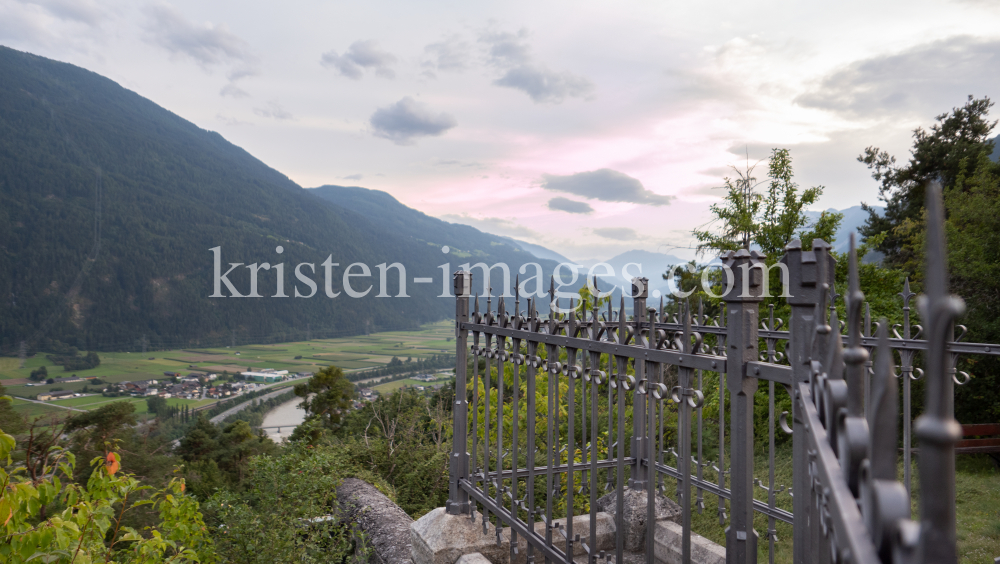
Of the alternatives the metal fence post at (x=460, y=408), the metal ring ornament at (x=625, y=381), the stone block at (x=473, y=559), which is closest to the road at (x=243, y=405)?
the metal fence post at (x=460, y=408)

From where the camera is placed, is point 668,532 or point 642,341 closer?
point 642,341

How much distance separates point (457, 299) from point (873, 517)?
383cm

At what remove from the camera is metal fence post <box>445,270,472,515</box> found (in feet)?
13.5

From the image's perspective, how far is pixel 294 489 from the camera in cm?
510

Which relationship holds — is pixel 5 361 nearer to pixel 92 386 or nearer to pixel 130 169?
pixel 92 386

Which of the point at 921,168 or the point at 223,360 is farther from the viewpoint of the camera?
the point at 223,360

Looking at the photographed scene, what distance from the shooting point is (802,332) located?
1650 mm

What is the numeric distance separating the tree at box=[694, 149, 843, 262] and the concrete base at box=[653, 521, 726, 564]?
7927 millimetres

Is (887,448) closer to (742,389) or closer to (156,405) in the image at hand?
(742,389)

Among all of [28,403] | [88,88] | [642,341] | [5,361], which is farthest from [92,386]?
[88,88]

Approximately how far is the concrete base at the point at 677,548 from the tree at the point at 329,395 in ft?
60.3

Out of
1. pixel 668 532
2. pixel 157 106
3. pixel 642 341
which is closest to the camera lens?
pixel 642 341

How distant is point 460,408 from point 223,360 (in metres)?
79.0

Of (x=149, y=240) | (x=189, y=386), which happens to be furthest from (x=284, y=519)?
(x=149, y=240)
